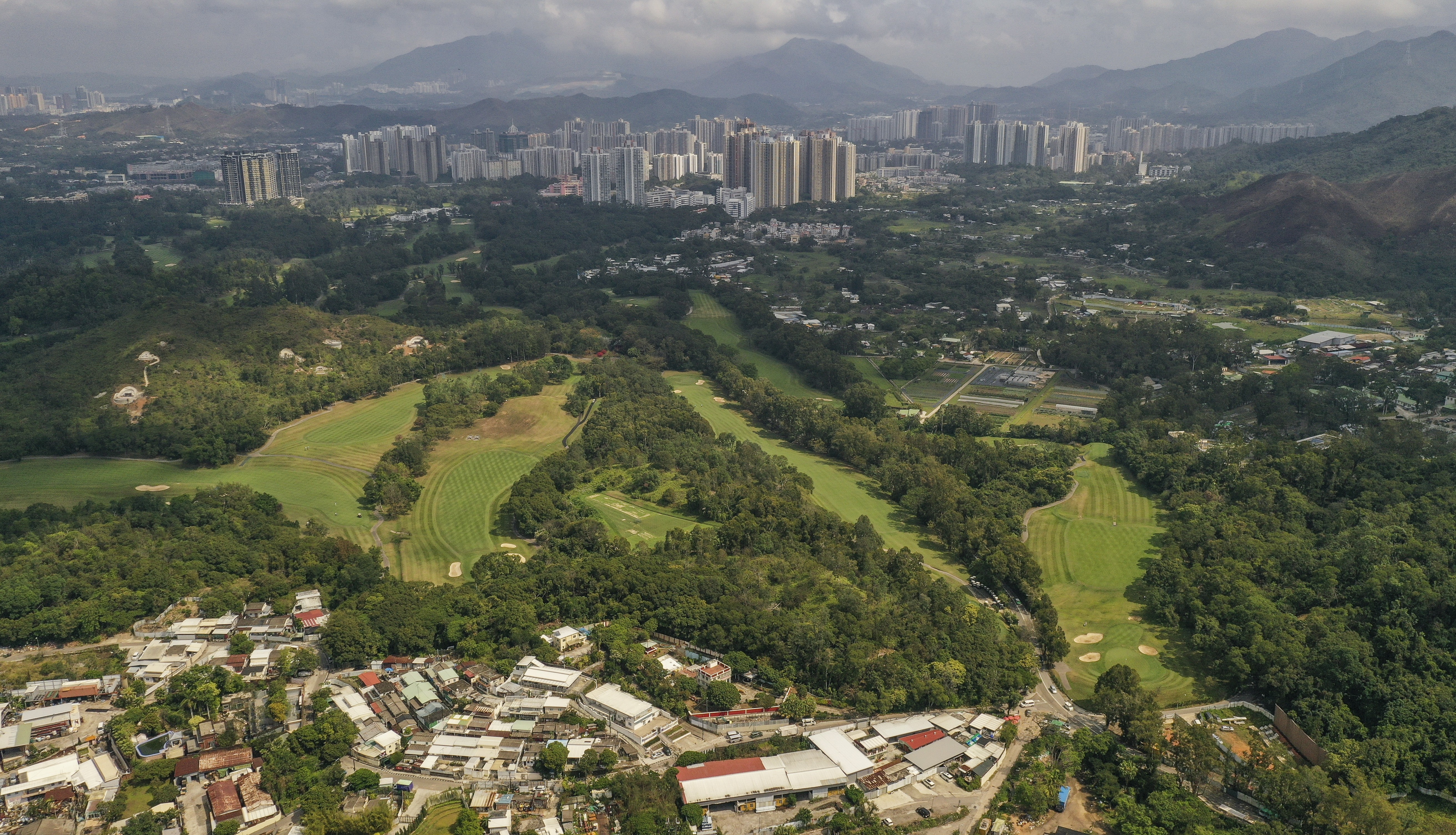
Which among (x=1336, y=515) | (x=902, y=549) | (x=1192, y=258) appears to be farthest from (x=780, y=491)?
(x=1192, y=258)

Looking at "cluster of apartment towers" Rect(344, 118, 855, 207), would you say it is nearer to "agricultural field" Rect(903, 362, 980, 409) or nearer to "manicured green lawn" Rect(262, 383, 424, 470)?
"agricultural field" Rect(903, 362, 980, 409)

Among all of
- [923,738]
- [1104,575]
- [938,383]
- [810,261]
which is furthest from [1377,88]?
[923,738]

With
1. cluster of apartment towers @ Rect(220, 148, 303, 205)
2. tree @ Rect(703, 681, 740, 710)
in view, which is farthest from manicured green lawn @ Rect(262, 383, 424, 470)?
cluster of apartment towers @ Rect(220, 148, 303, 205)

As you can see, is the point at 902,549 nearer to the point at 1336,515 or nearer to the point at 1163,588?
the point at 1163,588

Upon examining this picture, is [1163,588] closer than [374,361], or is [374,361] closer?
[1163,588]

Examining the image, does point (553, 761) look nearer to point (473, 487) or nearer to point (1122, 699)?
point (1122, 699)

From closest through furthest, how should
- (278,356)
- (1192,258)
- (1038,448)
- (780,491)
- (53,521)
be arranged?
(53,521), (780,491), (1038,448), (278,356), (1192,258)

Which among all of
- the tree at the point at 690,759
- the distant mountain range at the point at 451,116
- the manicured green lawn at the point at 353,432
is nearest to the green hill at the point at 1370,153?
the manicured green lawn at the point at 353,432
